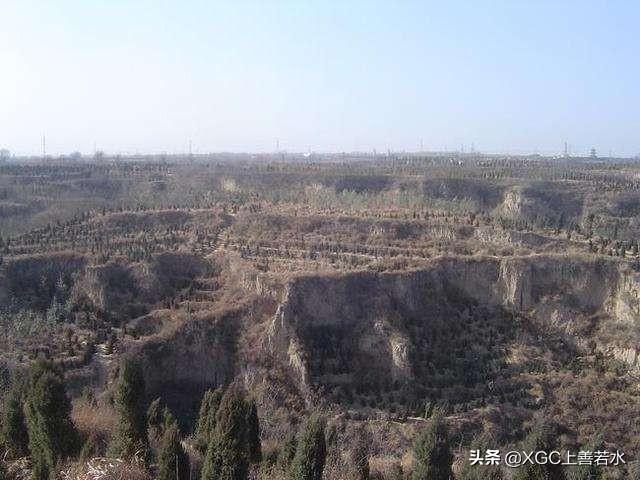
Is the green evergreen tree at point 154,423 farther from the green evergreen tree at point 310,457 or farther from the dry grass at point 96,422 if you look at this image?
the green evergreen tree at point 310,457

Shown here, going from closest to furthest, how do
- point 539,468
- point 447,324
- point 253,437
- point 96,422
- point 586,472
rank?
point 539,468 → point 586,472 → point 253,437 → point 96,422 → point 447,324

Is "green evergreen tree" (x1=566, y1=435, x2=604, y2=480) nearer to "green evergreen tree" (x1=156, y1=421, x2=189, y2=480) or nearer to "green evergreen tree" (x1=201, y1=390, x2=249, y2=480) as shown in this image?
"green evergreen tree" (x1=201, y1=390, x2=249, y2=480)

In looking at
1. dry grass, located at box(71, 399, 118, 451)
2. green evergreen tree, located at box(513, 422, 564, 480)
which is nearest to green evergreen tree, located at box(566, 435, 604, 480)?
green evergreen tree, located at box(513, 422, 564, 480)

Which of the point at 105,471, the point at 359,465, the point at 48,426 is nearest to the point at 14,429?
the point at 48,426

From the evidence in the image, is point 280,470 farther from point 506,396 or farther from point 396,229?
point 396,229

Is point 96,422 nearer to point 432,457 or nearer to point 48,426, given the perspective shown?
point 48,426

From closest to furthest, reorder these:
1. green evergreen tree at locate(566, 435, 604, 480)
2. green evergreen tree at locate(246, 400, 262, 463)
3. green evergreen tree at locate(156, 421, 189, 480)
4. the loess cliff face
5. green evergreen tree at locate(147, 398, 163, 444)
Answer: green evergreen tree at locate(156, 421, 189, 480)
green evergreen tree at locate(566, 435, 604, 480)
green evergreen tree at locate(246, 400, 262, 463)
green evergreen tree at locate(147, 398, 163, 444)
the loess cliff face
